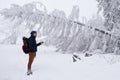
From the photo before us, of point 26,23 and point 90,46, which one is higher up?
point 26,23

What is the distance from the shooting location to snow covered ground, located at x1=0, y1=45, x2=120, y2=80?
7938mm

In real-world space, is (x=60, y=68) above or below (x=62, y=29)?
below

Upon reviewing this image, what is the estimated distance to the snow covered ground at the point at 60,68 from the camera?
794 centimetres

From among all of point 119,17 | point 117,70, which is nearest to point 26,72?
point 117,70

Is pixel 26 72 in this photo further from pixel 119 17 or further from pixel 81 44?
pixel 119 17

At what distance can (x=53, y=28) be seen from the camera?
13.6 meters

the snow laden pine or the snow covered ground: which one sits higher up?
the snow laden pine

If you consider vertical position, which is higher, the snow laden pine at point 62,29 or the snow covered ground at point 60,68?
the snow laden pine at point 62,29

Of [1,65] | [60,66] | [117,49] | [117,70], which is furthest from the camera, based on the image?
[117,49]

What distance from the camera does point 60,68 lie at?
9.76 metres

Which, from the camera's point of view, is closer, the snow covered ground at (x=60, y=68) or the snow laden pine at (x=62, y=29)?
the snow covered ground at (x=60, y=68)

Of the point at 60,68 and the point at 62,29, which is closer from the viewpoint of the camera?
the point at 60,68

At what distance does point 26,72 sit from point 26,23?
4.23m

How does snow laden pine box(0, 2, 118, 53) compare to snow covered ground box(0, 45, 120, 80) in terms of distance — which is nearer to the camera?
snow covered ground box(0, 45, 120, 80)
